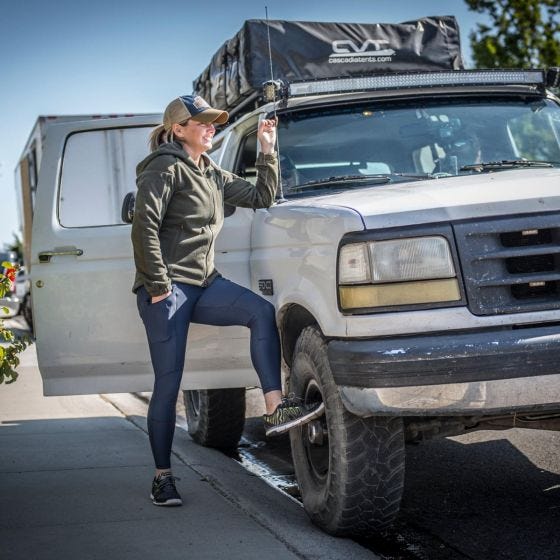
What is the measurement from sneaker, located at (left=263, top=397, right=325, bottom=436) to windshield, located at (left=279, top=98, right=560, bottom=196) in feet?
3.80

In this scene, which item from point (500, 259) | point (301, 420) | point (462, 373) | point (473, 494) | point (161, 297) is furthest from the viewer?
point (473, 494)

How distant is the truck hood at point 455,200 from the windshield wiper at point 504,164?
538 millimetres

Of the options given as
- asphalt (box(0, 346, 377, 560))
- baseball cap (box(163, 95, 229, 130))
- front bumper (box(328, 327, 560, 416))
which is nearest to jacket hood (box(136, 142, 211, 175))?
baseball cap (box(163, 95, 229, 130))

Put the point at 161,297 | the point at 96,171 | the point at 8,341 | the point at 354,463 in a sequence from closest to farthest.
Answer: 1. the point at 354,463
2. the point at 161,297
3. the point at 8,341
4. the point at 96,171

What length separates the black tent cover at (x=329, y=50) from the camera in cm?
654

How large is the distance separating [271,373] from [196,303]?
57 cm

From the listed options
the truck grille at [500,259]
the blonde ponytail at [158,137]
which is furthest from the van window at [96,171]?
the truck grille at [500,259]

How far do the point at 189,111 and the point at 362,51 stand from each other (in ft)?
7.36

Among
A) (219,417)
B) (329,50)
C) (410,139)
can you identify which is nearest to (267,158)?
(410,139)

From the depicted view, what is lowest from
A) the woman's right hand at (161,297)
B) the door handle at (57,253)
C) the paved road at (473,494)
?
the paved road at (473,494)

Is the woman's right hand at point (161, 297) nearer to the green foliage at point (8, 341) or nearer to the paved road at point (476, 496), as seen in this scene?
the green foliage at point (8, 341)

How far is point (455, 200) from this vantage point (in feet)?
13.6

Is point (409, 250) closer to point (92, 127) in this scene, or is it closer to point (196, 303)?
point (196, 303)

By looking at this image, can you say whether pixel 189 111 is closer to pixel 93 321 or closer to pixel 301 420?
pixel 93 321
